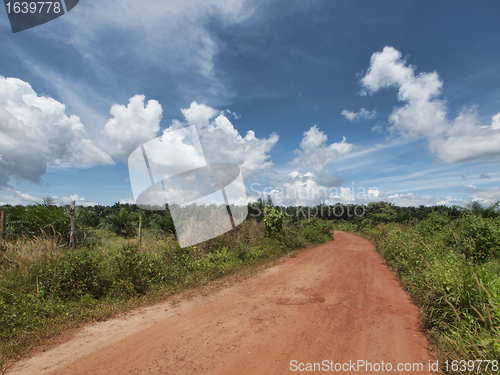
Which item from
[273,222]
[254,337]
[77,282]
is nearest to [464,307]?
[254,337]

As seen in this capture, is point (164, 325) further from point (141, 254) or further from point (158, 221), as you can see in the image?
point (158, 221)

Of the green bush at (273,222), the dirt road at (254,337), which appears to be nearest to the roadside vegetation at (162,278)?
the dirt road at (254,337)

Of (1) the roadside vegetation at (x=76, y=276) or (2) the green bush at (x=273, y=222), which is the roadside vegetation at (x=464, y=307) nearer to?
(1) the roadside vegetation at (x=76, y=276)

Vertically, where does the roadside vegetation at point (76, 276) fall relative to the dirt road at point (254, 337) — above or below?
above

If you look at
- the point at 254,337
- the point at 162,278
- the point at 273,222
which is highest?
the point at 273,222

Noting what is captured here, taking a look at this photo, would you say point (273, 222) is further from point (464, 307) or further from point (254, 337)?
point (464, 307)

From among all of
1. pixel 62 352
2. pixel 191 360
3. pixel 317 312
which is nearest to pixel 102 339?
pixel 62 352

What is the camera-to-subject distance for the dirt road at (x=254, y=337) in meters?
3.02

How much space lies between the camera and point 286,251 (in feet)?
39.8

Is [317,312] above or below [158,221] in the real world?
below

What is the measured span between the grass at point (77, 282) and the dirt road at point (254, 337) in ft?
1.52

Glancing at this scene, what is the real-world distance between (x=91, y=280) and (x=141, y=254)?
1199mm

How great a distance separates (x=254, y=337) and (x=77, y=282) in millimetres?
4025

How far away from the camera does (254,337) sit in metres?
3.66
